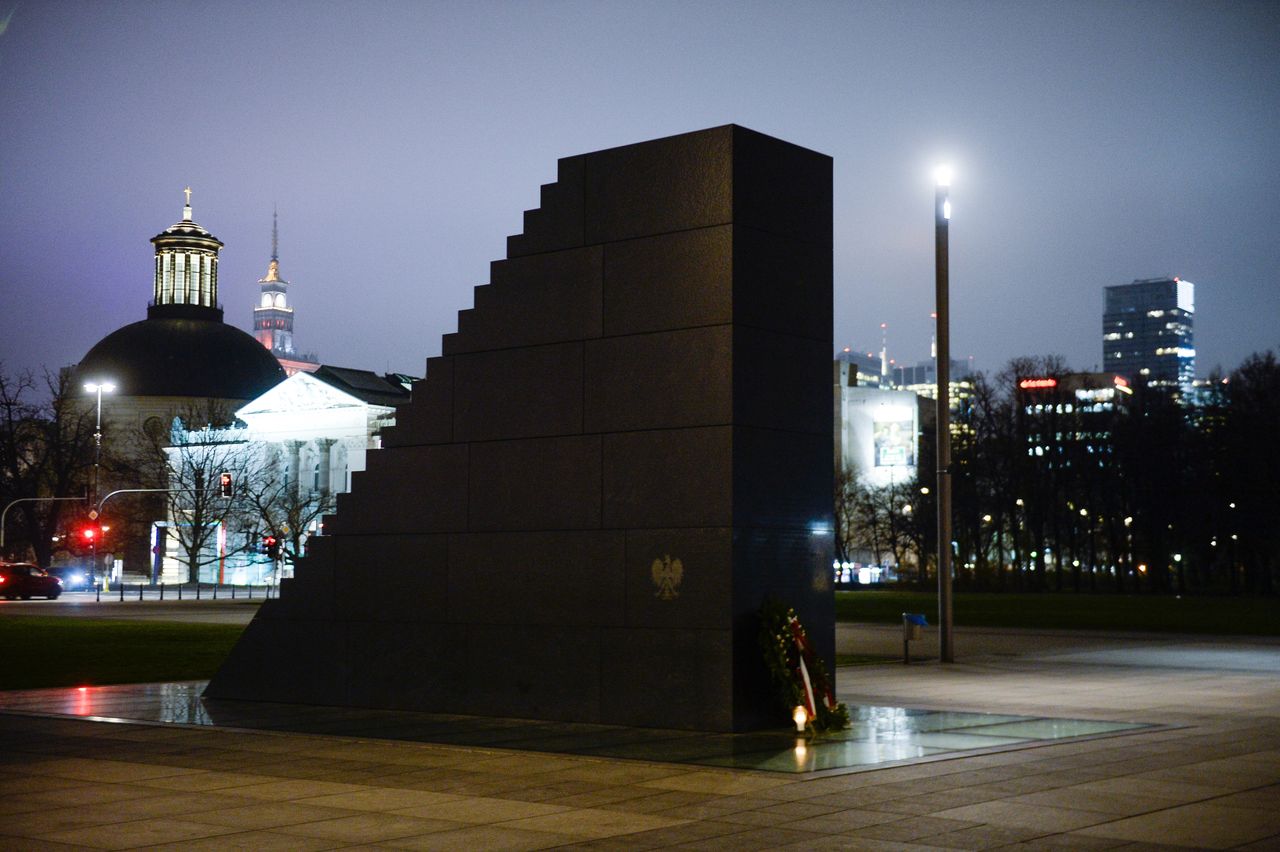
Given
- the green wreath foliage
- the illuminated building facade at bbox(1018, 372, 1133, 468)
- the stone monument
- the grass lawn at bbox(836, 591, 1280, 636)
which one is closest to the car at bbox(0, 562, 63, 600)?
the grass lawn at bbox(836, 591, 1280, 636)

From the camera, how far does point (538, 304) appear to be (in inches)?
714

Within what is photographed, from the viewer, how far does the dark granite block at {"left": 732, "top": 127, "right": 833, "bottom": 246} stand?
54.5ft

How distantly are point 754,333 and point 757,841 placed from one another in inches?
307

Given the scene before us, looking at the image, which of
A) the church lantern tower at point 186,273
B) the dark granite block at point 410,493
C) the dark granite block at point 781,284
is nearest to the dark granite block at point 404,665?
the dark granite block at point 410,493

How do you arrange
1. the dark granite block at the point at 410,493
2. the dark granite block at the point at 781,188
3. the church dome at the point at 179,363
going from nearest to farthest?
the dark granite block at the point at 781,188 < the dark granite block at the point at 410,493 < the church dome at the point at 179,363

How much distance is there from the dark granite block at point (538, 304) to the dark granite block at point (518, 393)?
0.55ft

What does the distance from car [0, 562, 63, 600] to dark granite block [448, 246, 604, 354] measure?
58112mm

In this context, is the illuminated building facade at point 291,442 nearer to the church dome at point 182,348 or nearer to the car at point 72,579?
the car at point 72,579

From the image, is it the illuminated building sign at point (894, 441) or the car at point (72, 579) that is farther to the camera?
the illuminated building sign at point (894, 441)

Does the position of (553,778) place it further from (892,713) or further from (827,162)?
(827,162)

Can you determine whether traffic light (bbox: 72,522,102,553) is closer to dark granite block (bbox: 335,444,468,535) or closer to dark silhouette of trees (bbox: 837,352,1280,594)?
dark silhouette of trees (bbox: 837,352,1280,594)

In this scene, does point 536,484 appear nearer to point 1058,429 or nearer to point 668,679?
point 668,679

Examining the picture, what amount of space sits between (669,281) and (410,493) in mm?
4635

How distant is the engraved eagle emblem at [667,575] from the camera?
16.3 meters
